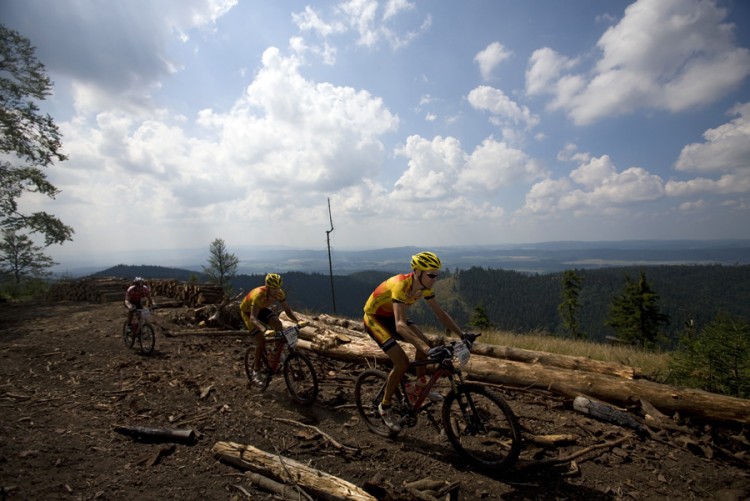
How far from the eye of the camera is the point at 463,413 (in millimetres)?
4781

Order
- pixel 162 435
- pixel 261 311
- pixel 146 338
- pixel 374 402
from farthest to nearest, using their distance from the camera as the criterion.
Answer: pixel 146 338, pixel 261 311, pixel 374 402, pixel 162 435

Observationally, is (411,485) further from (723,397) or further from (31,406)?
(31,406)

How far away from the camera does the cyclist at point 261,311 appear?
7414 millimetres

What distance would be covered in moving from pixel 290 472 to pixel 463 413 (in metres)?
2.52

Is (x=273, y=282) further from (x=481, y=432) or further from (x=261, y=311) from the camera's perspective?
(x=481, y=432)

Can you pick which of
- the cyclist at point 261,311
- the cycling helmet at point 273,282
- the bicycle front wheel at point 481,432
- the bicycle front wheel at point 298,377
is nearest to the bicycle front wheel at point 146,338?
the cyclist at point 261,311

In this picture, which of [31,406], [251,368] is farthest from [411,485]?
[31,406]

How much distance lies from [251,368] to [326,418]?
2823mm

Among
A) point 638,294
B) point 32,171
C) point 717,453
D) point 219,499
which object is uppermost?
point 32,171

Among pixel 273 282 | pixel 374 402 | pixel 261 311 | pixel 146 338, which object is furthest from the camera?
pixel 146 338

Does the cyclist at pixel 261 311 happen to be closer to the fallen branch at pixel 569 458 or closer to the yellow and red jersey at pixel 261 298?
the yellow and red jersey at pixel 261 298

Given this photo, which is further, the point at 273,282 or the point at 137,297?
the point at 137,297

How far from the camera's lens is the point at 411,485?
4250 millimetres

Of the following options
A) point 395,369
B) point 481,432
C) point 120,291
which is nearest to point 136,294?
point 395,369
